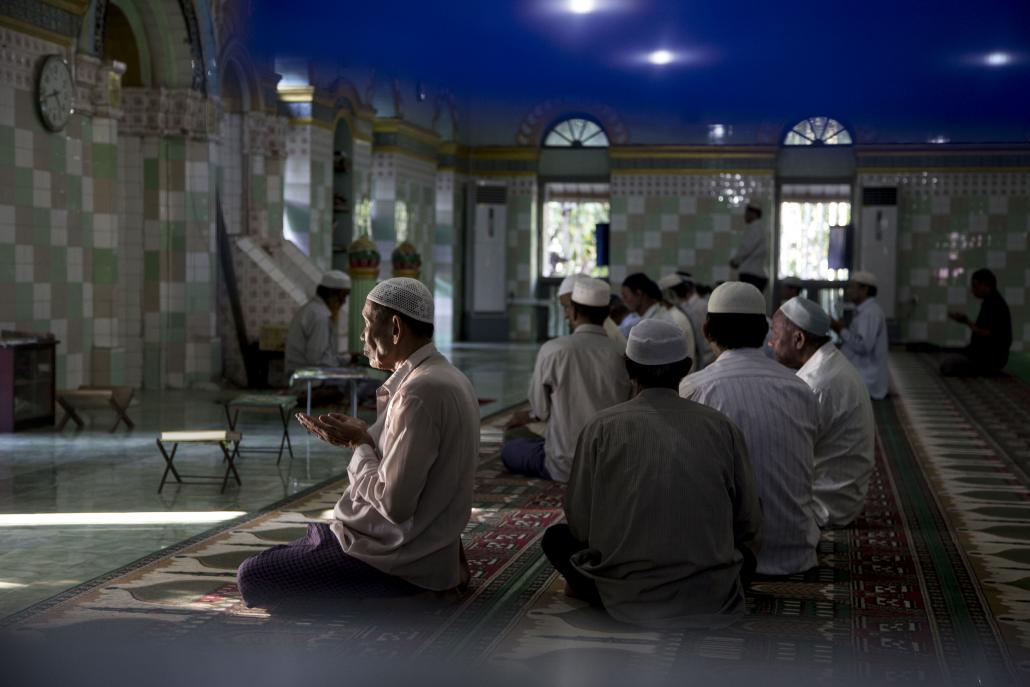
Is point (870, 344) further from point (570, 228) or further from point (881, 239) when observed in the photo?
point (570, 228)

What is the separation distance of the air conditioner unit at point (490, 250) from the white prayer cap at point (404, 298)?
53.3 ft

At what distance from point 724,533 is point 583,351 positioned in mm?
2847

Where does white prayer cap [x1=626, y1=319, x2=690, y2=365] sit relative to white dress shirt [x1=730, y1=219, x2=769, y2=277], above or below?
below

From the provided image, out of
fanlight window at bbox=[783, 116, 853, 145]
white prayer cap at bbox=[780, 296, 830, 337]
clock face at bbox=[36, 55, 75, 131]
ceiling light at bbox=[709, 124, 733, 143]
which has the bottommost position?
white prayer cap at bbox=[780, 296, 830, 337]

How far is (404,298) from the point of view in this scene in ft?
11.1

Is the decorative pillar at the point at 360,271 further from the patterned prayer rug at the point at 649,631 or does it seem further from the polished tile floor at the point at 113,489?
the patterned prayer rug at the point at 649,631

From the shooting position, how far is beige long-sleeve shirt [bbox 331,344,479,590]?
323 centimetres

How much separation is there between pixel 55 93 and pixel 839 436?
6302mm

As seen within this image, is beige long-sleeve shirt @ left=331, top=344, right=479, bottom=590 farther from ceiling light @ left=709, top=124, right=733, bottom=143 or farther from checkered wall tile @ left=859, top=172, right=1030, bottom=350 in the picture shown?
checkered wall tile @ left=859, top=172, right=1030, bottom=350

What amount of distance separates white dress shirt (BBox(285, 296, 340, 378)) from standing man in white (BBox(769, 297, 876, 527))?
498cm

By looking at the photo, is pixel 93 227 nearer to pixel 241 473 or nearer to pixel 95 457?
pixel 95 457

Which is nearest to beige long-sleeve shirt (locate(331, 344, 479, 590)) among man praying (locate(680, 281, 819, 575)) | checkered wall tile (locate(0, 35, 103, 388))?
man praying (locate(680, 281, 819, 575))

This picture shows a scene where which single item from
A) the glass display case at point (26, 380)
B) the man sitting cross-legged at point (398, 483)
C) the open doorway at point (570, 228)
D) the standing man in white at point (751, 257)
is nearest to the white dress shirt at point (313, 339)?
the glass display case at point (26, 380)

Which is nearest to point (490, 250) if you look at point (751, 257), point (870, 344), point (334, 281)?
point (751, 257)
